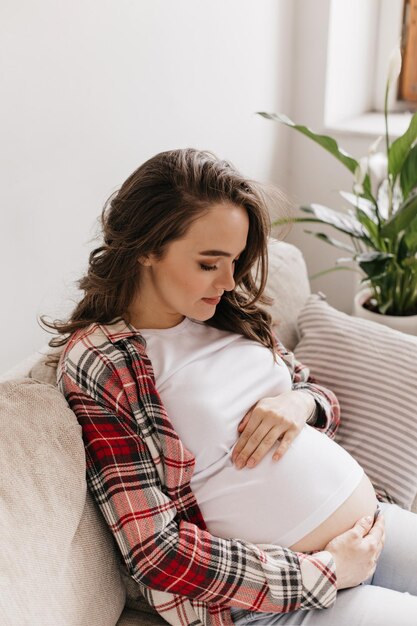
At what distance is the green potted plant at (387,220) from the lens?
6.44ft

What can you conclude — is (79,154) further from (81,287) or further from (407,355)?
(407,355)

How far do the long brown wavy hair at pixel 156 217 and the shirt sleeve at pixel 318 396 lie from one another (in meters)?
0.25

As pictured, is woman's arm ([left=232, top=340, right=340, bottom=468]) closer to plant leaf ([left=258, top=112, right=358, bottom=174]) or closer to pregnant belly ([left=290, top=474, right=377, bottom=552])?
pregnant belly ([left=290, top=474, right=377, bottom=552])

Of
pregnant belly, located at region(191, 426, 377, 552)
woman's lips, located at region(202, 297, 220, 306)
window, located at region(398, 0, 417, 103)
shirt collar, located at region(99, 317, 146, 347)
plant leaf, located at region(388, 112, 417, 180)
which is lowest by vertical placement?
pregnant belly, located at region(191, 426, 377, 552)

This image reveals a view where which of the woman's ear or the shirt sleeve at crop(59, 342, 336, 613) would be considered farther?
the woman's ear

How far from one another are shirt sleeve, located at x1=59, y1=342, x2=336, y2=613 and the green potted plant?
973 mm

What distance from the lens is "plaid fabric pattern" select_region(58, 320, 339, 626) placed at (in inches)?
45.4

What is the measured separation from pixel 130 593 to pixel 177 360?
1.29ft

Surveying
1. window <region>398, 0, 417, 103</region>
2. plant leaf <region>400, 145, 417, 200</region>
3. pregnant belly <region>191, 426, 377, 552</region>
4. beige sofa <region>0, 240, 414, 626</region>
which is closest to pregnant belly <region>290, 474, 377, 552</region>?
pregnant belly <region>191, 426, 377, 552</region>

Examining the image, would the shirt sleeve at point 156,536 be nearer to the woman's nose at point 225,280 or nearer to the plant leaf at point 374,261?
the woman's nose at point 225,280

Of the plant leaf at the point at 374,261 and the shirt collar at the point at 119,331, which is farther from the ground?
the shirt collar at the point at 119,331

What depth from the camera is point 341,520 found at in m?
1.29

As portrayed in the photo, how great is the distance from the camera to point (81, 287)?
1344 millimetres

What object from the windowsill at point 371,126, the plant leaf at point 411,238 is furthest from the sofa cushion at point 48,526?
the windowsill at point 371,126
